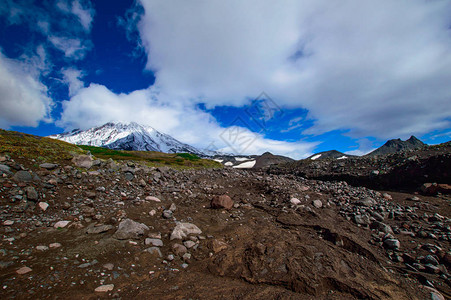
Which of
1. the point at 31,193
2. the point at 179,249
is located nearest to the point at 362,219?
the point at 179,249

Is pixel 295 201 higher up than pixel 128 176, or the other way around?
pixel 128 176

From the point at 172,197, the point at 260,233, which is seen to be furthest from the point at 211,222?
the point at 172,197

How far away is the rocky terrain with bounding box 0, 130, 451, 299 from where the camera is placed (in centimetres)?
346

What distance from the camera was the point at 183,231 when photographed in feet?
18.2

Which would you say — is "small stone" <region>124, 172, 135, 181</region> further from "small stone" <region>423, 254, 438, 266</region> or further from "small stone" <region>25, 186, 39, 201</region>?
"small stone" <region>423, 254, 438, 266</region>

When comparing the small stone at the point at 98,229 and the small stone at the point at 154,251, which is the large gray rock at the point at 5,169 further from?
the small stone at the point at 154,251

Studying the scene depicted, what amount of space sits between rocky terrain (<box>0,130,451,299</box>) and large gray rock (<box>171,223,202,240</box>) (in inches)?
1.3

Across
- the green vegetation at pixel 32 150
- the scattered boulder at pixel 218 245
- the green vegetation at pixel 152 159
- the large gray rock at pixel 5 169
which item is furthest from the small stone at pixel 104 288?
the green vegetation at pixel 152 159

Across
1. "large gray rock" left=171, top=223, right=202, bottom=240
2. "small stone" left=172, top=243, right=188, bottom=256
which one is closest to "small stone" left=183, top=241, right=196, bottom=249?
"small stone" left=172, top=243, right=188, bottom=256

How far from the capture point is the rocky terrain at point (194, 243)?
3461mm

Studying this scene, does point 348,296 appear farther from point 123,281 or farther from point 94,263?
point 94,263

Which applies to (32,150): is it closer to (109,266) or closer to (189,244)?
(109,266)

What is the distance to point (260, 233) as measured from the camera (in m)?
5.81

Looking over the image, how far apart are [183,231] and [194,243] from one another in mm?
637
